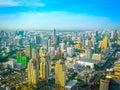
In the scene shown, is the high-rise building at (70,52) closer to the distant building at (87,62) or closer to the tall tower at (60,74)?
the distant building at (87,62)

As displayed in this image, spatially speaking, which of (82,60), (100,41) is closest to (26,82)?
(82,60)

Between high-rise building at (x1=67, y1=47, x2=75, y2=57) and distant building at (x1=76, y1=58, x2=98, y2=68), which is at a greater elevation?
high-rise building at (x1=67, y1=47, x2=75, y2=57)

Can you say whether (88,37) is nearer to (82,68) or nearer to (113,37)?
(113,37)

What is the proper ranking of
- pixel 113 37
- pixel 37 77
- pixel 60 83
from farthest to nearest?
1. pixel 113 37
2. pixel 37 77
3. pixel 60 83

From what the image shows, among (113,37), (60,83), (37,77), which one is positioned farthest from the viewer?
(113,37)

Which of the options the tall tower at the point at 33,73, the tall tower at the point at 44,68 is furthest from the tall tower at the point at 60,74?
the tall tower at the point at 33,73

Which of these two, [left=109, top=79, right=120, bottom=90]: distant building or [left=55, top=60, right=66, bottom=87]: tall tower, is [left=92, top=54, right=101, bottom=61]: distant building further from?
[left=109, top=79, right=120, bottom=90]: distant building

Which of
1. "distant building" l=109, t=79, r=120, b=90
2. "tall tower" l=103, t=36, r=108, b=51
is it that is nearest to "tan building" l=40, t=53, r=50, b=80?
"distant building" l=109, t=79, r=120, b=90

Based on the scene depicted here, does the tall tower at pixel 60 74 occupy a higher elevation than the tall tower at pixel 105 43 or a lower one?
lower

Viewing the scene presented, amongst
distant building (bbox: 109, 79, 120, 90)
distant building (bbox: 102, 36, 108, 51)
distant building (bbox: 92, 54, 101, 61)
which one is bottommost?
distant building (bbox: 109, 79, 120, 90)
